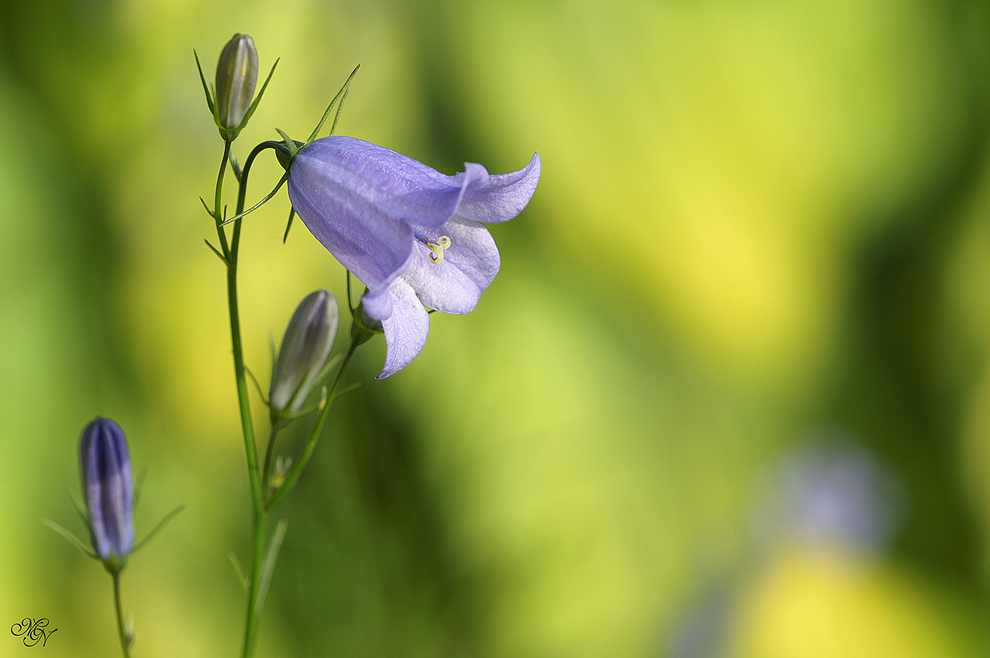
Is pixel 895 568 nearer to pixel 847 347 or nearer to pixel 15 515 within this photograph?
pixel 847 347

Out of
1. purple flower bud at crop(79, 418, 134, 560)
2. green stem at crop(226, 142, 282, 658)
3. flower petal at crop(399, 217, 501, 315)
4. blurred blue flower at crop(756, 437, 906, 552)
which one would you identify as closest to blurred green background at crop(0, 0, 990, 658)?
blurred blue flower at crop(756, 437, 906, 552)

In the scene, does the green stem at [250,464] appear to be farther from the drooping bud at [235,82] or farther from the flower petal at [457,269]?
the flower petal at [457,269]

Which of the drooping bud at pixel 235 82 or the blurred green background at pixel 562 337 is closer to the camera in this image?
the drooping bud at pixel 235 82
